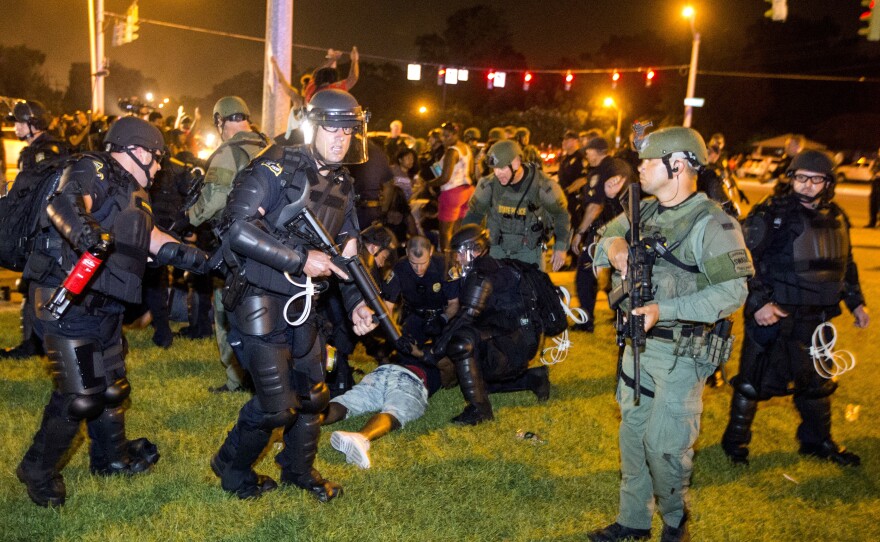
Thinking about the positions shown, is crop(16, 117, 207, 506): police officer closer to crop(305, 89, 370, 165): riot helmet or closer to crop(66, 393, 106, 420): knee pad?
crop(66, 393, 106, 420): knee pad

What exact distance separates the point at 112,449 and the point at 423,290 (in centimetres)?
294

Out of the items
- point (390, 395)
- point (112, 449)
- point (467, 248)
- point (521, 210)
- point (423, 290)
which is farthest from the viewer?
point (521, 210)

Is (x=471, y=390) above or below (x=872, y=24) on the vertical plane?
below

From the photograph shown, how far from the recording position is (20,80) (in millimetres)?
59562

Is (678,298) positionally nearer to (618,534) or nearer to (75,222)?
(618,534)

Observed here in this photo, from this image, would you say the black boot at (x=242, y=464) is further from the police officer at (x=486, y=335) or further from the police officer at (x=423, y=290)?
the police officer at (x=423, y=290)

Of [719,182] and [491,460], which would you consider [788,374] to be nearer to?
[491,460]

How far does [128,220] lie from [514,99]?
62053 millimetres

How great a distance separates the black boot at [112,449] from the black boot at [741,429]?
4.23 meters

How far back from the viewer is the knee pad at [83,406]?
421 cm

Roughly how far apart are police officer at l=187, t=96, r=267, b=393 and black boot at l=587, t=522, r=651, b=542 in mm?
3007

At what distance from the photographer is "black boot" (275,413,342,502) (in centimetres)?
452

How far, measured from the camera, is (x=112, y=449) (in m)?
4.72

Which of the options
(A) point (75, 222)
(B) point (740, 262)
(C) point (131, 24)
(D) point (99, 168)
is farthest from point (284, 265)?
(C) point (131, 24)
